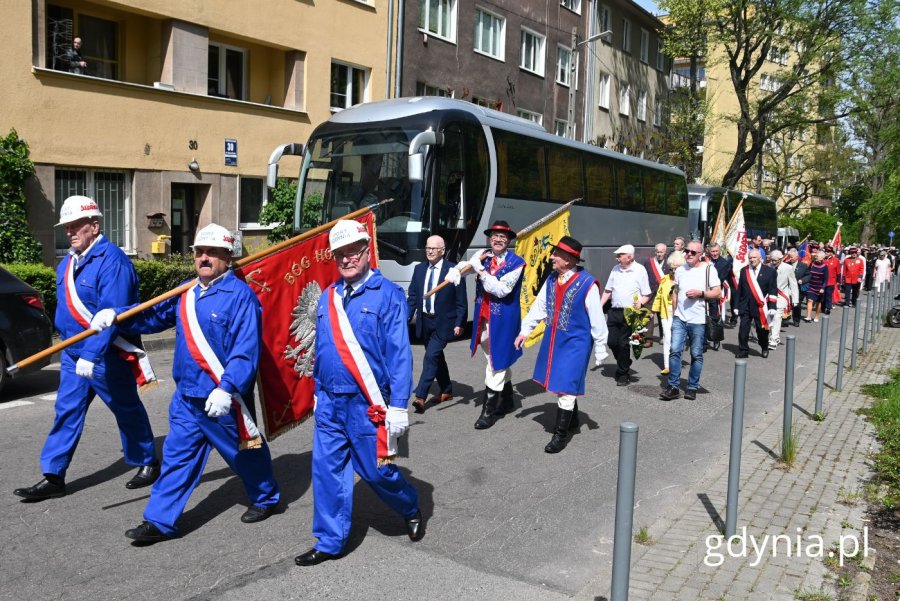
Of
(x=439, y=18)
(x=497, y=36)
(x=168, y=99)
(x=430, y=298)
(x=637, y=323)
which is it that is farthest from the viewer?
(x=497, y=36)

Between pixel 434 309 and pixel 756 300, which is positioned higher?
pixel 434 309

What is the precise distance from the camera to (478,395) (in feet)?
32.3

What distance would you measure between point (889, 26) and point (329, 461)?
3505 cm

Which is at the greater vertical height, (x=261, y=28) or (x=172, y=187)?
(x=261, y=28)

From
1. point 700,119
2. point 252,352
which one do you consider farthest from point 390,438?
point 700,119

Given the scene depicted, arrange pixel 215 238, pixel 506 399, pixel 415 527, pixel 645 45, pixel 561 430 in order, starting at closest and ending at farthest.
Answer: pixel 215 238
pixel 415 527
pixel 561 430
pixel 506 399
pixel 645 45

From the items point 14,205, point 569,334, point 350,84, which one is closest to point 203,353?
point 569,334

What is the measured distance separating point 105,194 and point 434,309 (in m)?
11.0

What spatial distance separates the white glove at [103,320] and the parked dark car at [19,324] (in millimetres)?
3855

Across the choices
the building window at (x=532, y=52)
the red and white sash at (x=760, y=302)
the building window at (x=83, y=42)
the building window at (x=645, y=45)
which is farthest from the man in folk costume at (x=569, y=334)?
the building window at (x=645, y=45)

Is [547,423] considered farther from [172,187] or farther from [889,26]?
[889,26]

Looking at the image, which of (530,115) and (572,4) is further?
(572,4)

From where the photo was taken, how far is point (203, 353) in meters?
5.00

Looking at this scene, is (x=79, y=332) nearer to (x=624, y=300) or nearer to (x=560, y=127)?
(x=624, y=300)
